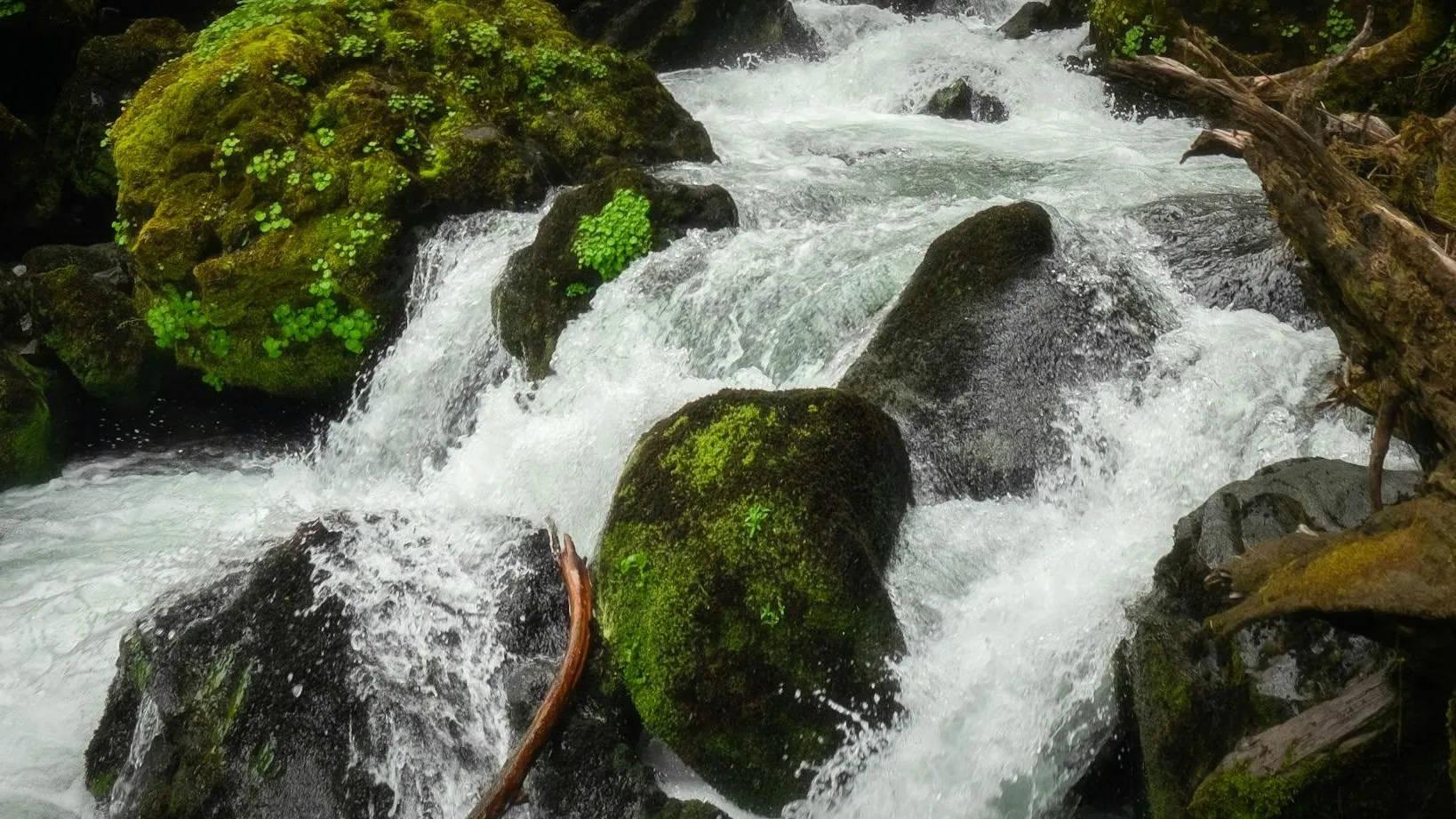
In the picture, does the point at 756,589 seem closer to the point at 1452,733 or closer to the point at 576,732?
the point at 576,732

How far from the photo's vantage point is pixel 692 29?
1498 cm

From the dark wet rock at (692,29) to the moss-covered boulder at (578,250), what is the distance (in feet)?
26.8

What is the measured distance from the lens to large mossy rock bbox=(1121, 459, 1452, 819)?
9.90 ft

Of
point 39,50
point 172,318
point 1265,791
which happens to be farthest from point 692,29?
point 1265,791

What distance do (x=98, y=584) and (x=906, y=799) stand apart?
6075 millimetres

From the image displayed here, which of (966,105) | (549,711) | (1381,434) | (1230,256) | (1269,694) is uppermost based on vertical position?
(1381,434)

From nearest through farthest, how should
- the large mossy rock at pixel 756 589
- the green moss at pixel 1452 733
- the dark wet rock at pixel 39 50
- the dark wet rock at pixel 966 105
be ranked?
the green moss at pixel 1452 733 → the large mossy rock at pixel 756 589 → the dark wet rock at pixel 39 50 → the dark wet rock at pixel 966 105

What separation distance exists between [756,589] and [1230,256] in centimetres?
422

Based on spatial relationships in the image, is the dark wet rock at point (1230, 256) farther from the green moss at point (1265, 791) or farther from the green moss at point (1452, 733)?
the green moss at point (1452, 733)

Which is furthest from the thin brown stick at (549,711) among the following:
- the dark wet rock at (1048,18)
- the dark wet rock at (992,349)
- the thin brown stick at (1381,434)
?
the dark wet rock at (1048,18)

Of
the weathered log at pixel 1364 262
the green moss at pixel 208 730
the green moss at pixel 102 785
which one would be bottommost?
the green moss at pixel 102 785

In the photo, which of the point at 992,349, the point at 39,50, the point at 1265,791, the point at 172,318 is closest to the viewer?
the point at 1265,791

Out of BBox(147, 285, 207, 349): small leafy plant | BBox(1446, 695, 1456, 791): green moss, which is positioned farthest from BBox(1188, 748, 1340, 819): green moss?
BBox(147, 285, 207, 349): small leafy plant

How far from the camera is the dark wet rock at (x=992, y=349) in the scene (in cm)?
546
